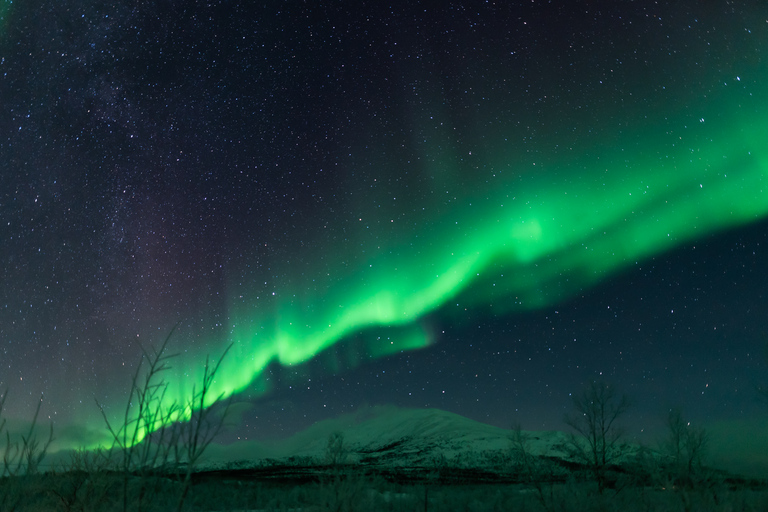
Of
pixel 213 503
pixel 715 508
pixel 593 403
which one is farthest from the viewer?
pixel 593 403

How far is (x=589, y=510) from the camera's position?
1460 cm

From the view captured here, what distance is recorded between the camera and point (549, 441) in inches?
4001

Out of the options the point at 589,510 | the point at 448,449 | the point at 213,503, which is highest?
the point at 589,510

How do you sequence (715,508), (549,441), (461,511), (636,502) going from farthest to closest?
(549,441)
(461,511)
(636,502)
(715,508)

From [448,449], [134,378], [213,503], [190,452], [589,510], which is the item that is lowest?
[448,449]

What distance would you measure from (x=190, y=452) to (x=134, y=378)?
1.01 meters

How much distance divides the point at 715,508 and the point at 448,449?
97255mm

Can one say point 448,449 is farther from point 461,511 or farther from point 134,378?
point 134,378

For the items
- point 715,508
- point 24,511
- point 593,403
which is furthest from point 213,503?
point 593,403

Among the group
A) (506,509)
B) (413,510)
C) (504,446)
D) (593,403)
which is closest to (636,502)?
(506,509)

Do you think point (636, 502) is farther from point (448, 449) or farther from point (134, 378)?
point (448, 449)

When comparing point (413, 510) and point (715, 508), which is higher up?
point (715, 508)

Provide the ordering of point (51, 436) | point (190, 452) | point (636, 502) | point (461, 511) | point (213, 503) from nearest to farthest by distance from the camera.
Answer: point (190, 452) → point (51, 436) → point (636, 502) → point (461, 511) → point (213, 503)

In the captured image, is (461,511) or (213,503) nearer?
(461,511)
